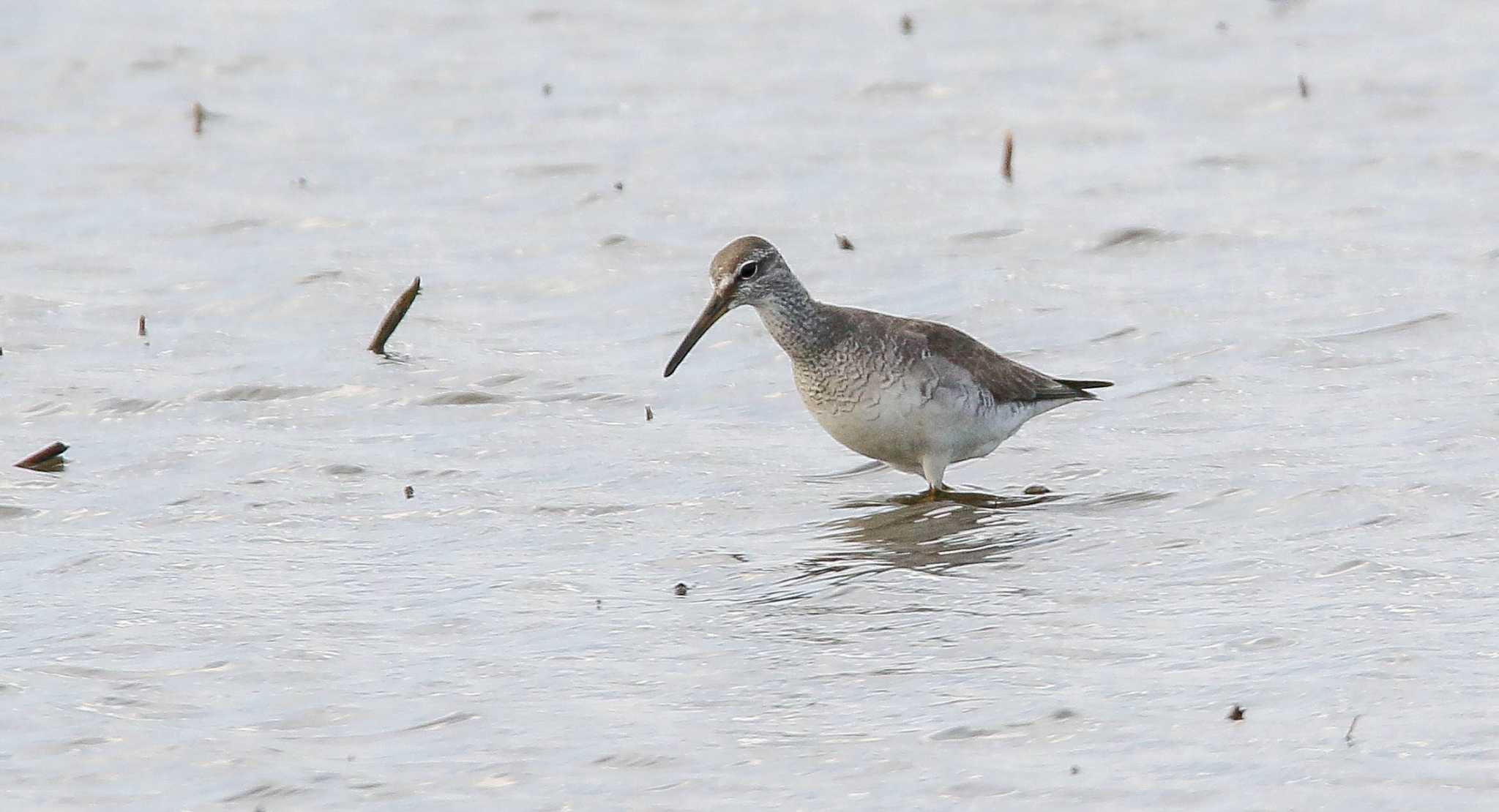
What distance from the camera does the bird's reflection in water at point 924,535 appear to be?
905 cm

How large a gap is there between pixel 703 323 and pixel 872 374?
823 millimetres

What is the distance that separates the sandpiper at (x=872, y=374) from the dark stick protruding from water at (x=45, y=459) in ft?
9.31

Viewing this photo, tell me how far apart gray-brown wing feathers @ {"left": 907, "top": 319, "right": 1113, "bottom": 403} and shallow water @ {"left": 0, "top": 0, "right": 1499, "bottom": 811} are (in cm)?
37

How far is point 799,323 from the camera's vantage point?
10039 mm

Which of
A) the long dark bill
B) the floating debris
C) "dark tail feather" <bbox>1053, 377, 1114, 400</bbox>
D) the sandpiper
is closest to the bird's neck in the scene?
the sandpiper

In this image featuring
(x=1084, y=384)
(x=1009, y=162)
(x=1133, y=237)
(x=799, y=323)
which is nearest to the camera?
(x=799, y=323)

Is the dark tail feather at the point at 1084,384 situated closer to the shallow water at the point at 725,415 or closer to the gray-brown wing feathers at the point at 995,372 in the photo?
the gray-brown wing feathers at the point at 995,372

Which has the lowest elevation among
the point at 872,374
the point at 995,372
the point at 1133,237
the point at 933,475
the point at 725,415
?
the point at 725,415

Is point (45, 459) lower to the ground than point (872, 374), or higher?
lower

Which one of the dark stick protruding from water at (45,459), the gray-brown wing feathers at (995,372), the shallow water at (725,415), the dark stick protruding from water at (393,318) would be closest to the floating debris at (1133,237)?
the shallow water at (725,415)

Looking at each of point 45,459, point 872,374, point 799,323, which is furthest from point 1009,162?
point 45,459

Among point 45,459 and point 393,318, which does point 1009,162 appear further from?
point 45,459

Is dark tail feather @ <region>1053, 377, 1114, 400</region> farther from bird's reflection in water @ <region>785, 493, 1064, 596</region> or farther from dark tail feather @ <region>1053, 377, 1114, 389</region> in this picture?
bird's reflection in water @ <region>785, 493, 1064, 596</region>

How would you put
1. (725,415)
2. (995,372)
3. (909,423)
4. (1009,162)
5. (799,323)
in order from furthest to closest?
(1009,162) → (725,415) → (995,372) → (799,323) → (909,423)
